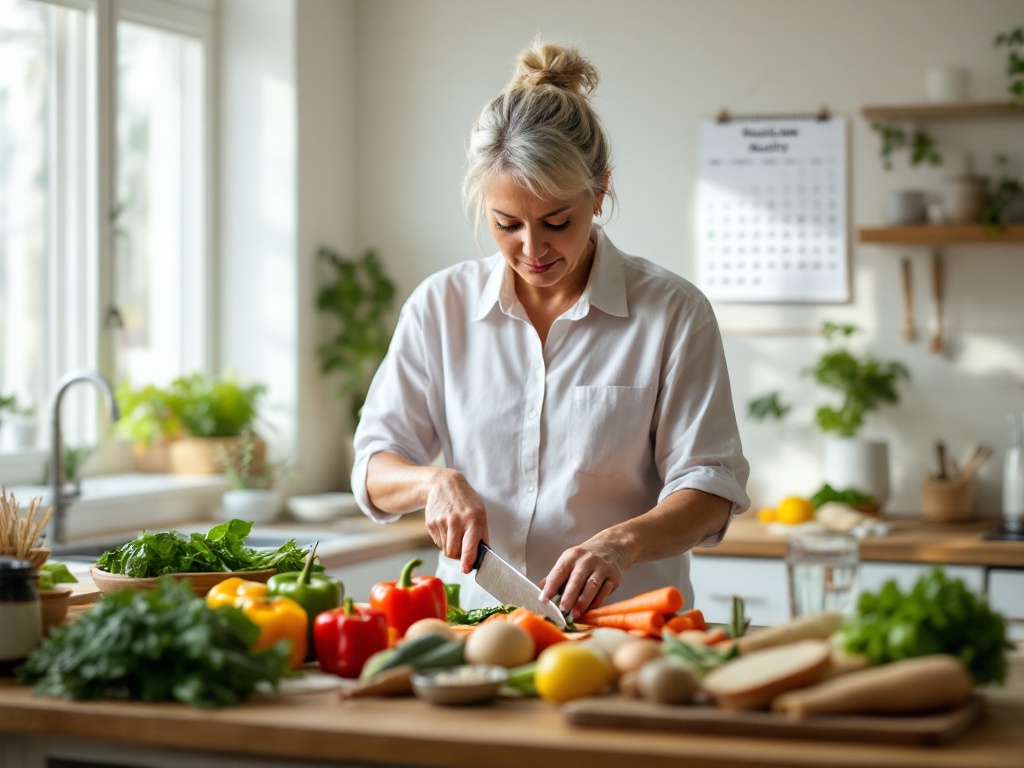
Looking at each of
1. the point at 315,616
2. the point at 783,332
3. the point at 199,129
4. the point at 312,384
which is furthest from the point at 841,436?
→ the point at 315,616

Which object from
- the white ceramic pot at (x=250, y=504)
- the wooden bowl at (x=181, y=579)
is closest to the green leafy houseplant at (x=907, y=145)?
the white ceramic pot at (x=250, y=504)

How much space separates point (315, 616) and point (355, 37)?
315cm

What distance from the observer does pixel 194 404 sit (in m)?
4.00

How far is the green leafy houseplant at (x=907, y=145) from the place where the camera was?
3.93 m

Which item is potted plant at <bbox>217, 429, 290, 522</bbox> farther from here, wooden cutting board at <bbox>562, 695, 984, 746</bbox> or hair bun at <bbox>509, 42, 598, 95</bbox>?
wooden cutting board at <bbox>562, 695, 984, 746</bbox>

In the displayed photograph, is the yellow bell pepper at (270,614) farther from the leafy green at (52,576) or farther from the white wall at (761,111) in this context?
the white wall at (761,111)

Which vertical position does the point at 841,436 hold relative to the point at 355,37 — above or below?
below

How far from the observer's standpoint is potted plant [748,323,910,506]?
3855 millimetres

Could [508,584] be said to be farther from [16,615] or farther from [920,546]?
[920,546]

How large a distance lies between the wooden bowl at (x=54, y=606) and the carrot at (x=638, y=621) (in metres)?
0.73

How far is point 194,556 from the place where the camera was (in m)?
1.93

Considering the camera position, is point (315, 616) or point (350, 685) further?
point (315, 616)

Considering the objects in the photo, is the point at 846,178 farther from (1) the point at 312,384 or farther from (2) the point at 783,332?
(1) the point at 312,384

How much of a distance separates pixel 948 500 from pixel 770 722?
2.68m
